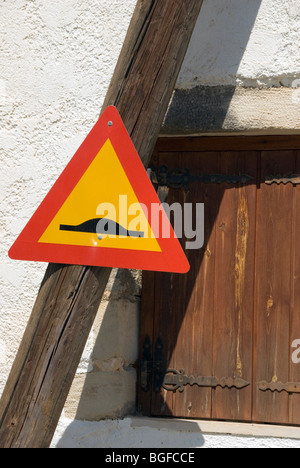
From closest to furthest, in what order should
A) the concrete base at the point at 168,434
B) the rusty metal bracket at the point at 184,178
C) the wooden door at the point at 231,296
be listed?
the concrete base at the point at 168,434 → the wooden door at the point at 231,296 → the rusty metal bracket at the point at 184,178

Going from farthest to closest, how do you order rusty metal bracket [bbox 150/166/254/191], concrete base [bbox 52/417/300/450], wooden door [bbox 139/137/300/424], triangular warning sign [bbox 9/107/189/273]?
rusty metal bracket [bbox 150/166/254/191] < wooden door [bbox 139/137/300/424] < concrete base [bbox 52/417/300/450] < triangular warning sign [bbox 9/107/189/273]

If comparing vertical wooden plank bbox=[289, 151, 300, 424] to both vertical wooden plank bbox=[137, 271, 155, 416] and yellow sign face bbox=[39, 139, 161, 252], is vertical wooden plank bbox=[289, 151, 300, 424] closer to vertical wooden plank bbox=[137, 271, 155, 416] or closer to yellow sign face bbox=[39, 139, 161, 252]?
vertical wooden plank bbox=[137, 271, 155, 416]

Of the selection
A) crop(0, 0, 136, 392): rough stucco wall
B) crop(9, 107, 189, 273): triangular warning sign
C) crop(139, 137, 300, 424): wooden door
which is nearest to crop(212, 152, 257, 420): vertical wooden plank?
crop(139, 137, 300, 424): wooden door

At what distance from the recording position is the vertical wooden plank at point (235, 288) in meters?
2.71

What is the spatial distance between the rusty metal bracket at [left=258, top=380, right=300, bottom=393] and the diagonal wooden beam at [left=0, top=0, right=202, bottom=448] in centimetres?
98

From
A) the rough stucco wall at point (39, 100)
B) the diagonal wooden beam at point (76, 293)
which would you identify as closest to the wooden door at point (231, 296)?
the rough stucco wall at point (39, 100)

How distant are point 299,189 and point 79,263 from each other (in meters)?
1.17

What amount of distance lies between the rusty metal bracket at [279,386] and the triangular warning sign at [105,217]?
37.7 inches

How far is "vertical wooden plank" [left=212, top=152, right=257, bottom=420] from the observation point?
2.71 meters

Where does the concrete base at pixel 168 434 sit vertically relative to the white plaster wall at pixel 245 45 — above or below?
below

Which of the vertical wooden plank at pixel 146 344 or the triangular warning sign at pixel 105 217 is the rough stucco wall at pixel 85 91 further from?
the triangular warning sign at pixel 105 217

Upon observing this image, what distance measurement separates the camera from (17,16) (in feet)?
9.32

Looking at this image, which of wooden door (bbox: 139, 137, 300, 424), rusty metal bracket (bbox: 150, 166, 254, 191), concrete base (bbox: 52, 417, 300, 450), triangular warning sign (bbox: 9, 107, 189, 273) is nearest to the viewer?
triangular warning sign (bbox: 9, 107, 189, 273)

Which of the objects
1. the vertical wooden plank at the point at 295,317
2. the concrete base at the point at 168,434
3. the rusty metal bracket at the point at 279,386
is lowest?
the concrete base at the point at 168,434
